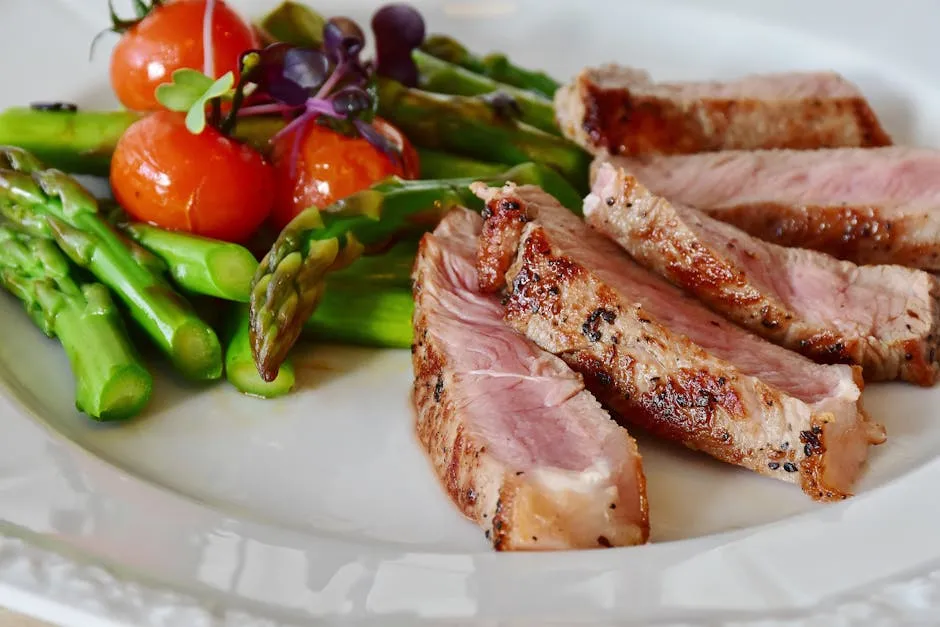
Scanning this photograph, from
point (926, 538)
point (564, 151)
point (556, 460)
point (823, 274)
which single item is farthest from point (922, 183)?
point (556, 460)

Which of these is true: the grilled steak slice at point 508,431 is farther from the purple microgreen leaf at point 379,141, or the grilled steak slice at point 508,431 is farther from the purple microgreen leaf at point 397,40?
the purple microgreen leaf at point 397,40

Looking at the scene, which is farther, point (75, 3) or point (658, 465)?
point (75, 3)

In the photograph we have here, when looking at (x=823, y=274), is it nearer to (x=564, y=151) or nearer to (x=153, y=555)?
(x=564, y=151)

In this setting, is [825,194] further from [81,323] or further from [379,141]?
[81,323]

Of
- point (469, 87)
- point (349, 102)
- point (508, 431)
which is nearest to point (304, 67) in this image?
point (349, 102)

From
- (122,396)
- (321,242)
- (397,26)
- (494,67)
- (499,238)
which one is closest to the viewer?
(122,396)

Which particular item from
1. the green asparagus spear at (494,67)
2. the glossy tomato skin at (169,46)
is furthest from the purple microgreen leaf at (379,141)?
the green asparagus spear at (494,67)
